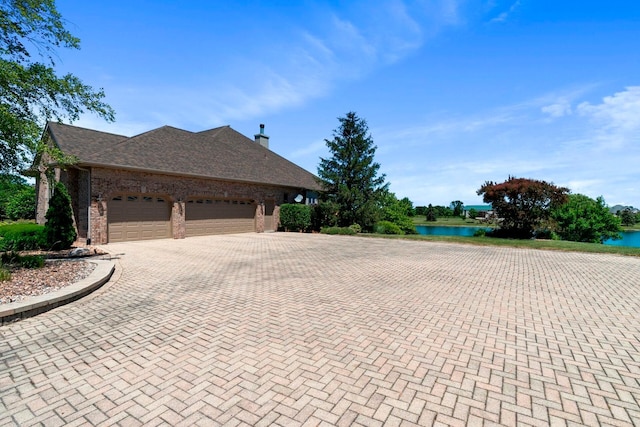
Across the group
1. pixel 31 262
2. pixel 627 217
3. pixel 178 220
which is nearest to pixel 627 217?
pixel 627 217

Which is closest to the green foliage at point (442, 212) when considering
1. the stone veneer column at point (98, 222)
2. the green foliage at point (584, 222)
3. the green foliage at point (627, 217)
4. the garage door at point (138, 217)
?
the green foliage at point (627, 217)

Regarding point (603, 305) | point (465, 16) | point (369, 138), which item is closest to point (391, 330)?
point (603, 305)

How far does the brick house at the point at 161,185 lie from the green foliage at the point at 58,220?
566mm

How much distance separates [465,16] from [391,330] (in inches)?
391

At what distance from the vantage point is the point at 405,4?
8852 millimetres

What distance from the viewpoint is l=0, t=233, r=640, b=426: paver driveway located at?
8.77 ft

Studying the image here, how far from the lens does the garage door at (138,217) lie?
1425 centimetres

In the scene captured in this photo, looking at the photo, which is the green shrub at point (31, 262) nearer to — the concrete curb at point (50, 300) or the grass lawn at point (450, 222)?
the concrete curb at point (50, 300)

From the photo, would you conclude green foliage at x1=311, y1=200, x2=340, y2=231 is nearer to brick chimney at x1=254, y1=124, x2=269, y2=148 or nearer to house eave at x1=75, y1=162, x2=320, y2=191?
house eave at x1=75, y1=162, x2=320, y2=191

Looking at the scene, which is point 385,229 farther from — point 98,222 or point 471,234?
point 98,222

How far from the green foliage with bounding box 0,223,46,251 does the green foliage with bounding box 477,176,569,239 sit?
971 inches

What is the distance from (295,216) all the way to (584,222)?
1106 inches

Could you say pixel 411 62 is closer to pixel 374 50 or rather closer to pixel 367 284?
pixel 374 50

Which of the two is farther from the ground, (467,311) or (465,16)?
(465,16)
